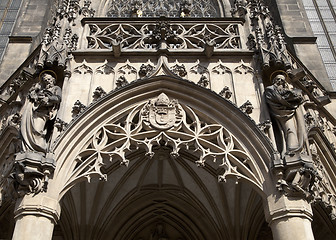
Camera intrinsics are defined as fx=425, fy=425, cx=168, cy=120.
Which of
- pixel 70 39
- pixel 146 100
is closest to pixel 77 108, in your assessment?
pixel 146 100

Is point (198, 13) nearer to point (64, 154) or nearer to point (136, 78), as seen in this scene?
point (136, 78)

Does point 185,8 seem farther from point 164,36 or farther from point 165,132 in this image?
point 165,132

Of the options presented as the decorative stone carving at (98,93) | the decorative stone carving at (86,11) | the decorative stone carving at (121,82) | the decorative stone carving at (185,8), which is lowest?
the decorative stone carving at (98,93)

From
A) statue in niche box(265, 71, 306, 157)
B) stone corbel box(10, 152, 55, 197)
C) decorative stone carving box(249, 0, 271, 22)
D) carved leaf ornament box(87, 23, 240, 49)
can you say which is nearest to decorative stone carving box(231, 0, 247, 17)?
decorative stone carving box(249, 0, 271, 22)

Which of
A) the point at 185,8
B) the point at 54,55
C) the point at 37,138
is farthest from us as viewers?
the point at 185,8

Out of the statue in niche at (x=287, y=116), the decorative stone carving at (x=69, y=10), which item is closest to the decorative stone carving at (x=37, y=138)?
the decorative stone carving at (x=69, y=10)

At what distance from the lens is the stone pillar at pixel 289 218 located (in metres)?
6.95

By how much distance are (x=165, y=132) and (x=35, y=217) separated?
283 cm

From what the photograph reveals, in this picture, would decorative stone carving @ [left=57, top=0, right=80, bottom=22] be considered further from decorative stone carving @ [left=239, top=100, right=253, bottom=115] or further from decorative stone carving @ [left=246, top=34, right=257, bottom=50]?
decorative stone carving @ [left=239, top=100, right=253, bottom=115]

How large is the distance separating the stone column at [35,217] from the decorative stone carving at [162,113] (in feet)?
7.90

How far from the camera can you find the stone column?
695cm

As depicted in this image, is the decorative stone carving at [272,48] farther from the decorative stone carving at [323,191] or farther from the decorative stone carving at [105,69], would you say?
the decorative stone carving at [105,69]

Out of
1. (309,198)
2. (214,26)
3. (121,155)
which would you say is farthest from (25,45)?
(309,198)

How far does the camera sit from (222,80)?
914 cm
